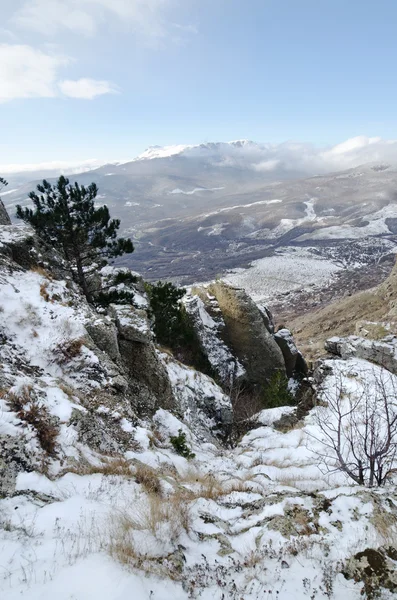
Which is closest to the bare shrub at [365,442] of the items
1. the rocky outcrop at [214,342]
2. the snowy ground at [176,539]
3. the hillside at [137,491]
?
the hillside at [137,491]

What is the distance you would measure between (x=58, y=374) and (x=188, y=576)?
754 centimetres

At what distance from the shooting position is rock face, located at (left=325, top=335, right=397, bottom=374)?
2406 cm

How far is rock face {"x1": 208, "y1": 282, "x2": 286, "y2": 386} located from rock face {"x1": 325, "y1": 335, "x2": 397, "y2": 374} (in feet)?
18.6

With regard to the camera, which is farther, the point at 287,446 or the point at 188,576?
the point at 287,446

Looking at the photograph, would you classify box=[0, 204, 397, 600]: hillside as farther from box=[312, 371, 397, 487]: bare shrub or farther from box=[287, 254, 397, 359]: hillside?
box=[287, 254, 397, 359]: hillside

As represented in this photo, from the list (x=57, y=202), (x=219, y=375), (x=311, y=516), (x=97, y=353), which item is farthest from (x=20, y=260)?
(x=219, y=375)

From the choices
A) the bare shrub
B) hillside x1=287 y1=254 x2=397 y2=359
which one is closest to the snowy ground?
the bare shrub

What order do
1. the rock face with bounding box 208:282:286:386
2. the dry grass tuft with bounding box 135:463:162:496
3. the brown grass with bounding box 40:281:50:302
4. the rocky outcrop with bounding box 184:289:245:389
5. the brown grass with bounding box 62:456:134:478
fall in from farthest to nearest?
1. the rock face with bounding box 208:282:286:386
2. the rocky outcrop with bounding box 184:289:245:389
3. the brown grass with bounding box 40:281:50:302
4. the brown grass with bounding box 62:456:134:478
5. the dry grass tuft with bounding box 135:463:162:496

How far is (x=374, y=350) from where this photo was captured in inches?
992

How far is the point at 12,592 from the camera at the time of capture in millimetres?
2816

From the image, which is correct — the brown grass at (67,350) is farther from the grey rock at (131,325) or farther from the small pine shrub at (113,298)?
the small pine shrub at (113,298)

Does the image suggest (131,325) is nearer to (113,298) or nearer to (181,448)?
(113,298)

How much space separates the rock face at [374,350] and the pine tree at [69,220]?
20282mm

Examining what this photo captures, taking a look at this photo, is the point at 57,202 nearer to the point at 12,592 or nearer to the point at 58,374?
the point at 58,374
